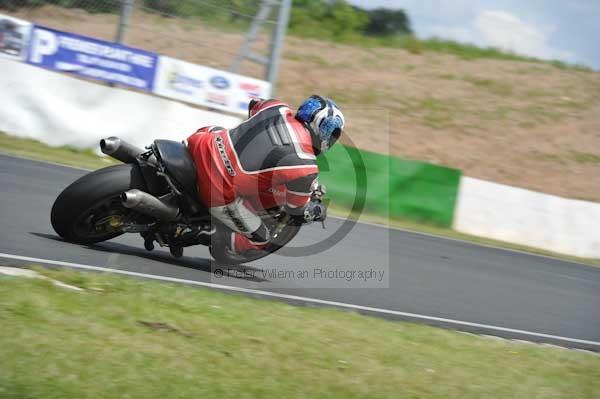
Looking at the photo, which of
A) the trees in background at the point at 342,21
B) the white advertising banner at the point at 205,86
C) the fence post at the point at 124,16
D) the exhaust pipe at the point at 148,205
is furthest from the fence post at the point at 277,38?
the trees in background at the point at 342,21

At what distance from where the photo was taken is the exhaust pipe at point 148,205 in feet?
19.8

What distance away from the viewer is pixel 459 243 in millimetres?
13961

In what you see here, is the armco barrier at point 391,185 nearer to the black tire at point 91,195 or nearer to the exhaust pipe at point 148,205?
the exhaust pipe at point 148,205

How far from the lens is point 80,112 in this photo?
1346 cm

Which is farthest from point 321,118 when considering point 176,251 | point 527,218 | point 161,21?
point 527,218

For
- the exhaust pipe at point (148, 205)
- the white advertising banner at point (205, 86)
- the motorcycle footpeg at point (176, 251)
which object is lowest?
the motorcycle footpeg at point (176, 251)

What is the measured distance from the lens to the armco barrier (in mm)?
15359

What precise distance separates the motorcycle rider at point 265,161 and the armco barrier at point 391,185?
27.9 ft

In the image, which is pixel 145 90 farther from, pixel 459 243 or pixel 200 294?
pixel 200 294

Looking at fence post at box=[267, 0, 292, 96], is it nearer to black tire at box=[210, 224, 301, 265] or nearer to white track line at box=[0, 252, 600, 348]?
black tire at box=[210, 224, 301, 265]

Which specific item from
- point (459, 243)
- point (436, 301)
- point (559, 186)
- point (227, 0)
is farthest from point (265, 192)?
point (559, 186)

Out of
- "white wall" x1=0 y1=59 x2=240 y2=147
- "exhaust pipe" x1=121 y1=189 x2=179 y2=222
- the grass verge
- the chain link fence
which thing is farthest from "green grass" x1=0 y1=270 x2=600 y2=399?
the chain link fence

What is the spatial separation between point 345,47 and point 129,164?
84.2ft

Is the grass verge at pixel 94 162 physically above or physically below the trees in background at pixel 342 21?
below
